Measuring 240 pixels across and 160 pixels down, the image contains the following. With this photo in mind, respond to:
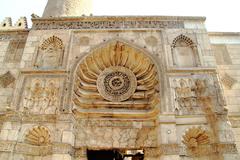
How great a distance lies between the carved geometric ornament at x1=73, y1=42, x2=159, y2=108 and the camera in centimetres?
692

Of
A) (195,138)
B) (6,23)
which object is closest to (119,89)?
(195,138)

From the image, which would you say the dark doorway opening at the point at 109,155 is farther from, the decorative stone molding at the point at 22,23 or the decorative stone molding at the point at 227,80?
the decorative stone molding at the point at 22,23

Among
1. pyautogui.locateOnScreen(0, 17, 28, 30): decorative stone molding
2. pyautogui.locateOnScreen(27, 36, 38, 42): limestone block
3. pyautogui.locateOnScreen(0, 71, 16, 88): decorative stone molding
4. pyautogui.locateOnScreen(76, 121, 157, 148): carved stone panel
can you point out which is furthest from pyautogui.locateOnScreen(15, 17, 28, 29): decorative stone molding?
pyautogui.locateOnScreen(76, 121, 157, 148): carved stone panel

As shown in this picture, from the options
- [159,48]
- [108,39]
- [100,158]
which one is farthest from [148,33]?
[100,158]

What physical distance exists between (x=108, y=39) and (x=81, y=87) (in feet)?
5.26

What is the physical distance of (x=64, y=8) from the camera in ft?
31.6

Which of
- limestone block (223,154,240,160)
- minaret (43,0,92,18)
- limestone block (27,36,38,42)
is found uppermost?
minaret (43,0,92,18)

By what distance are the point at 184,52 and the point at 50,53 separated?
386 centimetres

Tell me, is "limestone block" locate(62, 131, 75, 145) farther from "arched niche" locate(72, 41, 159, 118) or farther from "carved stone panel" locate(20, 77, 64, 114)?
"arched niche" locate(72, 41, 159, 118)

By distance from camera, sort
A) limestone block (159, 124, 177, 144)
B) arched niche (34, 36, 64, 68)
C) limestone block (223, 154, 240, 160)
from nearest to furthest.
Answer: limestone block (223, 154, 240, 160), limestone block (159, 124, 177, 144), arched niche (34, 36, 64, 68)

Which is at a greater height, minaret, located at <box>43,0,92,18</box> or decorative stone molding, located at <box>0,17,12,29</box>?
minaret, located at <box>43,0,92,18</box>

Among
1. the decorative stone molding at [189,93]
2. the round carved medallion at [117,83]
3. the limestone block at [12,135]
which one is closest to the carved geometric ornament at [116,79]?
the round carved medallion at [117,83]

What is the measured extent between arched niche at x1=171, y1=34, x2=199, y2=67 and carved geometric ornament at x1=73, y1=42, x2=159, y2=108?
0.75 meters

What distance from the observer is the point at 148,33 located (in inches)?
296
